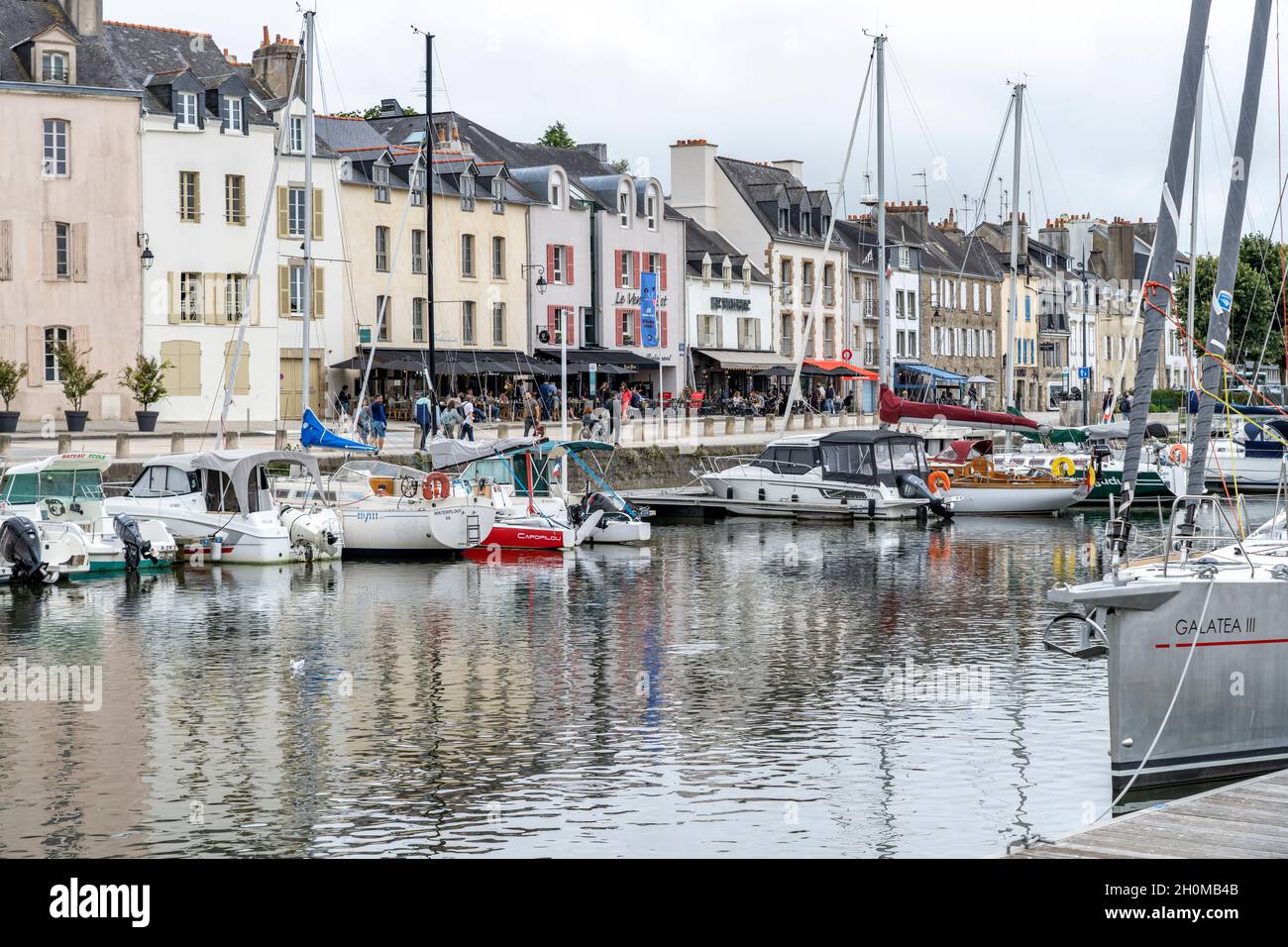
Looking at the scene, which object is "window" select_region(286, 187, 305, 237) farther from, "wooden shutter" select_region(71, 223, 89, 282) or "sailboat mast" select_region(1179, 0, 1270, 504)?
"sailboat mast" select_region(1179, 0, 1270, 504)

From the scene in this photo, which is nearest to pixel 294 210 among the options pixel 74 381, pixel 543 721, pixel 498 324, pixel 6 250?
pixel 6 250

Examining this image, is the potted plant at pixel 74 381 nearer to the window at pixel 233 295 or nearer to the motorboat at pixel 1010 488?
the window at pixel 233 295

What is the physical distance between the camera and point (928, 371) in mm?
84438

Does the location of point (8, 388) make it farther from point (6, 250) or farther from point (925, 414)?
point (925, 414)

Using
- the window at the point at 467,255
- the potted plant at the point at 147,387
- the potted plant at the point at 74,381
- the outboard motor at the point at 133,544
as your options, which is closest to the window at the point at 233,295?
the potted plant at the point at 147,387

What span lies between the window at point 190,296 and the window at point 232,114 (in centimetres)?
482

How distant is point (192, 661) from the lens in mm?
21859

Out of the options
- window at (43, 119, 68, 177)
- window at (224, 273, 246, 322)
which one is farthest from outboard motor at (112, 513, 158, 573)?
window at (224, 273, 246, 322)

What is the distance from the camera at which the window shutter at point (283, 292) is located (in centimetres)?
5528

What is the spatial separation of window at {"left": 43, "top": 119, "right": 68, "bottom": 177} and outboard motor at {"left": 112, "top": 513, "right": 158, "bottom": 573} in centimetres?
2211

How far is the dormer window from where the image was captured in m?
50.0

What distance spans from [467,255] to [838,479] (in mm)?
23546

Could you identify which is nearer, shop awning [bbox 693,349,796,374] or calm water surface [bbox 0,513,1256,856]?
calm water surface [bbox 0,513,1256,856]
